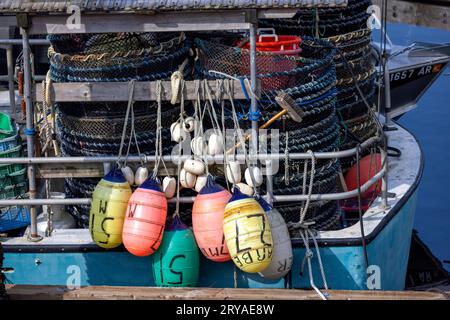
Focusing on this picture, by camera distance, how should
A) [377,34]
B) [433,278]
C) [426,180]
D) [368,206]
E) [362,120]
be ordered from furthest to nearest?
[377,34], [426,180], [433,278], [362,120], [368,206]

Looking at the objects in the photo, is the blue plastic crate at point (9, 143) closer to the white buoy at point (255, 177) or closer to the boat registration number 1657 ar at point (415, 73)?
the white buoy at point (255, 177)

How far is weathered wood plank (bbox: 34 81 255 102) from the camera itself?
7.23 m

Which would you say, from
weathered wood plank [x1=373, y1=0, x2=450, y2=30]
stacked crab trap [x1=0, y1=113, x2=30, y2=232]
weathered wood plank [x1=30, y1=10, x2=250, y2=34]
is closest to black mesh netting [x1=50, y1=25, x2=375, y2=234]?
weathered wood plank [x1=30, y1=10, x2=250, y2=34]

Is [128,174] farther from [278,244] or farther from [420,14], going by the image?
[420,14]

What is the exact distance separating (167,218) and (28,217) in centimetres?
183

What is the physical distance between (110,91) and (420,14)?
22.1ft

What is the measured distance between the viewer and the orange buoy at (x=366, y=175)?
339 inches

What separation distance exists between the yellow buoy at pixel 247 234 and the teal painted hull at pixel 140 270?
558mm

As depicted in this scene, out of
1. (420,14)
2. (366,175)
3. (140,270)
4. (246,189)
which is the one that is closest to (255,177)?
(246,189)

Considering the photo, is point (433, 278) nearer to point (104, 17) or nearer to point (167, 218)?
point (167, 218)

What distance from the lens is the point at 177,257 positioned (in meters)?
7.12

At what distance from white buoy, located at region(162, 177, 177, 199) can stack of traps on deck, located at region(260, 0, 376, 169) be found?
239 centimetres

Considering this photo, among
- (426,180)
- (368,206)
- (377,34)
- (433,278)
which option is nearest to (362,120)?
(368,206)

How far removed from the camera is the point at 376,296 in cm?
694
